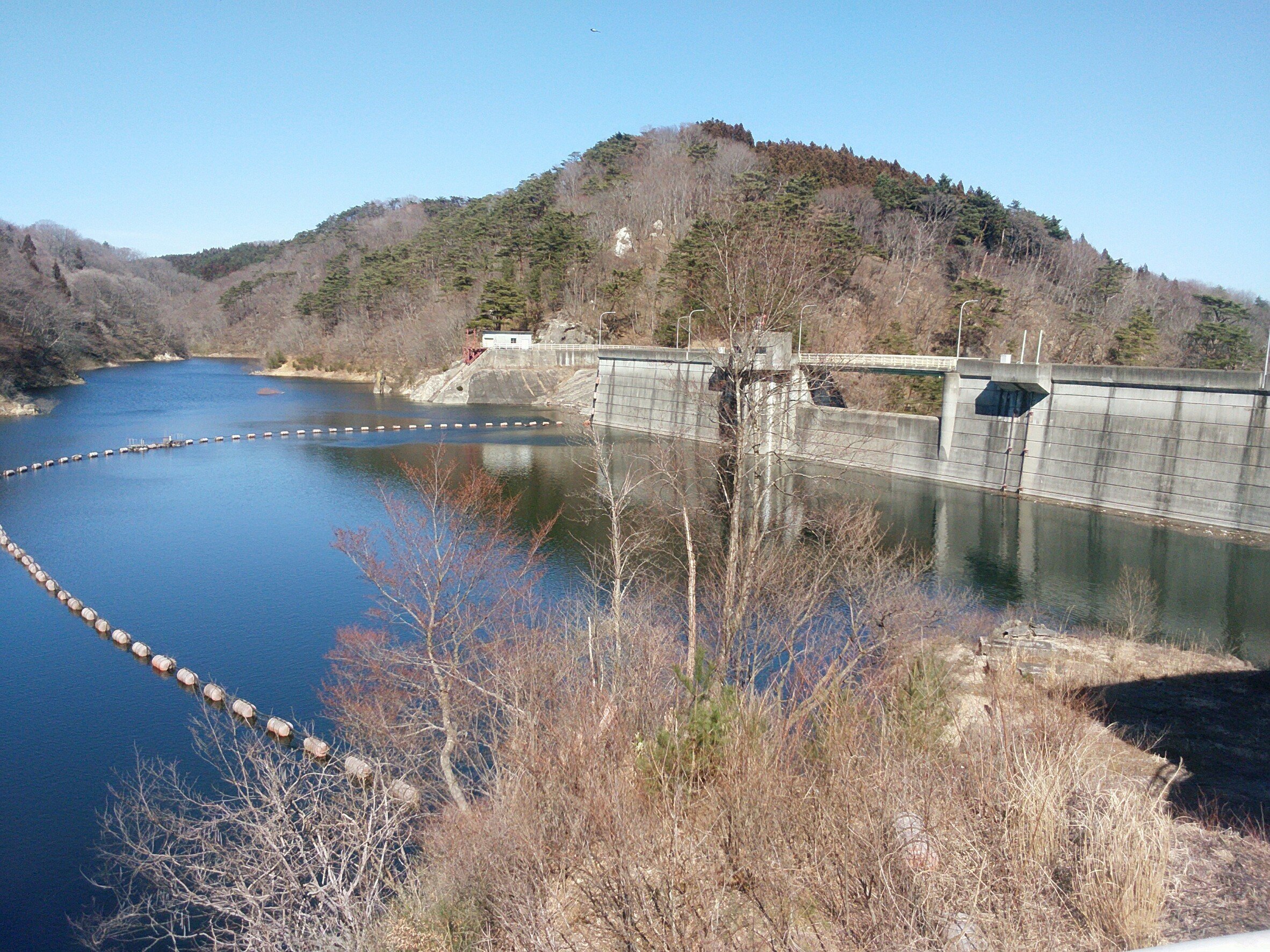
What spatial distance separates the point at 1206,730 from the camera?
1262cm

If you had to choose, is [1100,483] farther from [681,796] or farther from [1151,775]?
[681,796]

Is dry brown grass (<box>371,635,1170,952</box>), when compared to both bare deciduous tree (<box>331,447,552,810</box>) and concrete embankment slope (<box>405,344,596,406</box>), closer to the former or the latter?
bare deciduous tree (<box>331,447,552,810</box>)

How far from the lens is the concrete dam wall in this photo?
85.1 ft

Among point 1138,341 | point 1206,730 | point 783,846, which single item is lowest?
point 1206,730

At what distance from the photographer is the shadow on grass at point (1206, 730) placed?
989 cm

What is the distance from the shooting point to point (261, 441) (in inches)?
1759

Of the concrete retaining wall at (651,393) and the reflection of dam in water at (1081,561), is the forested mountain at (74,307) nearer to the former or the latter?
the concrete retaining wall at (651,393)

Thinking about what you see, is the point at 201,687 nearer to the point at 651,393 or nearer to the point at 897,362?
the point at 897,362

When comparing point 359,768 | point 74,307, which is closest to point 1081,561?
point 359,768

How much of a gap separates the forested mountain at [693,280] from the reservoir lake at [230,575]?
36.0ft

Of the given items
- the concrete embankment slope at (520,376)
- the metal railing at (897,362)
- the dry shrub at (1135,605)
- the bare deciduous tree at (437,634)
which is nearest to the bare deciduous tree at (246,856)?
the bare deciduous tree at (437,634)

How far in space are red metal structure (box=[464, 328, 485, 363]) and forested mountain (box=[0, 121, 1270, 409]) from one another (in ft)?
2.05

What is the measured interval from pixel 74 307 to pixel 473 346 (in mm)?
49972

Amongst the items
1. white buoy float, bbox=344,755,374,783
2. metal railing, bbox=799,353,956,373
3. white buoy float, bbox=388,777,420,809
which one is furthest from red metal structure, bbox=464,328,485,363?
white buoy float, bbox=388,777,420,809
